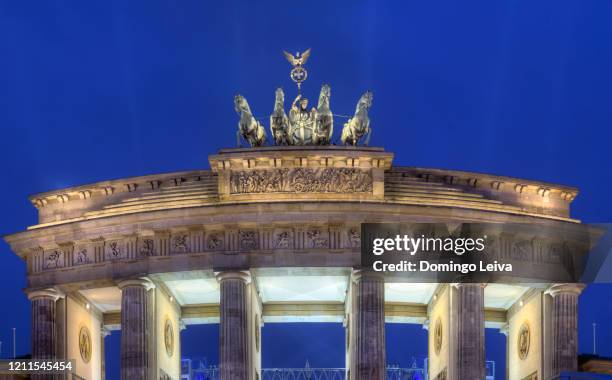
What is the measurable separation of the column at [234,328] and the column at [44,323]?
8368 millimetres

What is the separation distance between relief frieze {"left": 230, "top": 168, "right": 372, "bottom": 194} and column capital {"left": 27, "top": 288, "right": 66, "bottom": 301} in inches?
375

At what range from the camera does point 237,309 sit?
5762 cm

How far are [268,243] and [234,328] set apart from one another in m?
3.95

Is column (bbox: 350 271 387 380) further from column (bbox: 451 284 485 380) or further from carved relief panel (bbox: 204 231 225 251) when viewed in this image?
carved relief panel (bbox: 204 231 225 251)

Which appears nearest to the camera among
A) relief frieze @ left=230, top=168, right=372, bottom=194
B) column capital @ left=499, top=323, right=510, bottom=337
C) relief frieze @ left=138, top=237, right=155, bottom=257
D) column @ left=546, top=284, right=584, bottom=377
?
relief frieze @ left=230, top=168, right=372, bottom=194

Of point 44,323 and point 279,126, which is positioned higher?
point 279,126

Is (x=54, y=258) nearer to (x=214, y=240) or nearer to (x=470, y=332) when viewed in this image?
(x=214, y=240)

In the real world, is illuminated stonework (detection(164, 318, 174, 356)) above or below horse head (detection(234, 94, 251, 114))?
below

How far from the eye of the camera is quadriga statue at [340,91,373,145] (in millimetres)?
60031

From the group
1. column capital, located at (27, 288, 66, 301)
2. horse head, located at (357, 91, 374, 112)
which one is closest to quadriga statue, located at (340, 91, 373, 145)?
horse head, located at (357, 91, 374, 112)

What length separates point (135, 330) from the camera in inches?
2311

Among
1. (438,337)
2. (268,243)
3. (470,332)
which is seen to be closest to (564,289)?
(470,332)

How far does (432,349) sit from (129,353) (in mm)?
15423

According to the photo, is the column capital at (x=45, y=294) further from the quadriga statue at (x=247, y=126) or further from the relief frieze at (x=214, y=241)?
the quadriga statue at (x=247, y=126)
